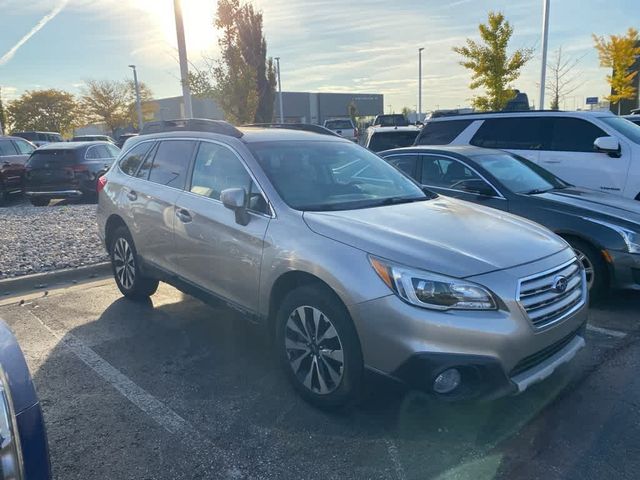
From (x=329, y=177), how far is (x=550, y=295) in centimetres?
183

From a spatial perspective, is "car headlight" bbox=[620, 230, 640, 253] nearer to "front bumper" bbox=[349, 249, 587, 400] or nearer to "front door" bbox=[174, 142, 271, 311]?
"front bumper" bbox=[349, 249, 587, 400]

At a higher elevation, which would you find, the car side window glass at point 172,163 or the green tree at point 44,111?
the green tree at point 44,111

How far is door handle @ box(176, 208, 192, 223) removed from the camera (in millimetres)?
4304

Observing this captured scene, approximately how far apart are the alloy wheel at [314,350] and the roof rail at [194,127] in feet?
5.57

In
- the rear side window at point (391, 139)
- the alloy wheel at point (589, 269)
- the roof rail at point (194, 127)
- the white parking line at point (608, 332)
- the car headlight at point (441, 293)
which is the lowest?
the white parking line at point (608, 332)

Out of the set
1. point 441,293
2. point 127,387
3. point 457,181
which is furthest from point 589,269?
point 127,387

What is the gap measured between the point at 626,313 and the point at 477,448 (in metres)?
2.85

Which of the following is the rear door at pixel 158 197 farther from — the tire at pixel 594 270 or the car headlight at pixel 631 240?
the car headlight at pixel 631 240

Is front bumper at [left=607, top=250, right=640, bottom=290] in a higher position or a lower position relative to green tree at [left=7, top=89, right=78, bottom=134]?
lower

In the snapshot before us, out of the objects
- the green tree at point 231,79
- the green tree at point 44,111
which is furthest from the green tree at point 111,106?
the green tree at point 231,79

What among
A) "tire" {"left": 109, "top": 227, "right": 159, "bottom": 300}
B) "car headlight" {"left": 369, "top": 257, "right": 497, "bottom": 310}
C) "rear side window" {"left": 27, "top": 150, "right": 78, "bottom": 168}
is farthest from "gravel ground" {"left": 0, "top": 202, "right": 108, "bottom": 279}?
"car headlight" {"left": 369, "top": 257, "right": 497, "bottom": 310}

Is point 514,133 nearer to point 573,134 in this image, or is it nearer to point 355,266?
point 573,134

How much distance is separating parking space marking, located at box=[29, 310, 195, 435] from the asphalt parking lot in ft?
0.04

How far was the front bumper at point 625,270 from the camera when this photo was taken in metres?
4.73
